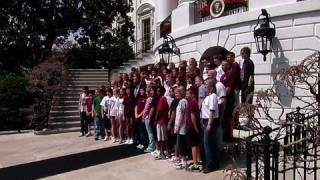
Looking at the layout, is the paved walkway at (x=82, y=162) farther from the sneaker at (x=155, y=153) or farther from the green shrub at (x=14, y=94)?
the green shrub at (x=14, y=94)

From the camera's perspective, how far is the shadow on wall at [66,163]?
38.9 ft

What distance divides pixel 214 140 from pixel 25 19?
1097 inches

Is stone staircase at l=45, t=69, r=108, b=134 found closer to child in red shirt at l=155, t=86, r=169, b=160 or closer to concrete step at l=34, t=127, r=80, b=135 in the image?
concrete step at l=34, t=127, r=80, b=135

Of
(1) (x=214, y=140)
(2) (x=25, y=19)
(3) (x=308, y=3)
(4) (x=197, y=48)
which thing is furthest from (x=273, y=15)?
(2) (x=25, y=19)

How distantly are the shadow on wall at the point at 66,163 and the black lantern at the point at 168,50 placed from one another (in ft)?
16.3

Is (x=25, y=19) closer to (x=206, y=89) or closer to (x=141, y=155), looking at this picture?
(x=141, y=155)

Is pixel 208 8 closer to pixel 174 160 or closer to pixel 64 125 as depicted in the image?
pixel 174 160

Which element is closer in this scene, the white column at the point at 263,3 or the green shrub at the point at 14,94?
the white column at the point at 263,3

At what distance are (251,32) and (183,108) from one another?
4540 millimetres

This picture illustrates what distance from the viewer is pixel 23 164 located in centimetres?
1337

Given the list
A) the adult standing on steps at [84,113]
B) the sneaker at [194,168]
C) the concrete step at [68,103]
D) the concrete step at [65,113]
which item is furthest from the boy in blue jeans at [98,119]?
the sneaker at [194,168]

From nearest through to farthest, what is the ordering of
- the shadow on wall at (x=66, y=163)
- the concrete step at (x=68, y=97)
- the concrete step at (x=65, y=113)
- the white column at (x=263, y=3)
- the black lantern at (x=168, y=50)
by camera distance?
the shadow on wall at (x=66, y=163)
the white column at (x=263, y=3)
the black lantern at (x=168, y=50)
the concrete step at (x=65, y=113)
the concrete step at (x=68, y=97)

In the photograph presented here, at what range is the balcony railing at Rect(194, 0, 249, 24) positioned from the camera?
597 inches

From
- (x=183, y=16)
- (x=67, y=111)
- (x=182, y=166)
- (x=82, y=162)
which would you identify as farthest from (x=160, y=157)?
(x=67, y=111)
